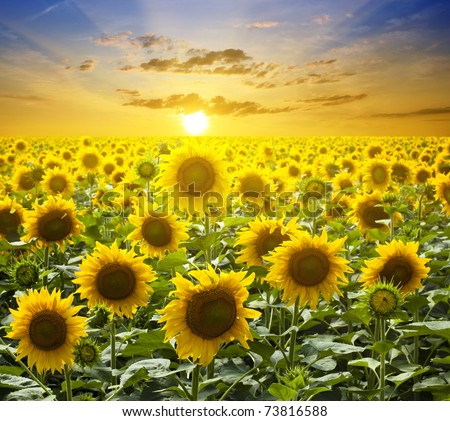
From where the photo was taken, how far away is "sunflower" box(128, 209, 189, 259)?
3.32m

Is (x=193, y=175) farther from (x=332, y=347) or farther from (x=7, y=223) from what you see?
(x=7, y=223)

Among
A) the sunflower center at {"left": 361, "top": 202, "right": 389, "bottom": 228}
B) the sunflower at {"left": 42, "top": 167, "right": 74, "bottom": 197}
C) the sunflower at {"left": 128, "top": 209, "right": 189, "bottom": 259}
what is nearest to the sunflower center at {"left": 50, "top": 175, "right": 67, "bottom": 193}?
the sunflower at {"left": 42, "top": 167, "right": 74, "bottom": 197}

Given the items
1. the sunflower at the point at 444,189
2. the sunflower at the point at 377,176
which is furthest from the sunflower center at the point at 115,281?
the sunflower at the point at 377,176

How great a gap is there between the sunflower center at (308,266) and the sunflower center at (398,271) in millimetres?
483

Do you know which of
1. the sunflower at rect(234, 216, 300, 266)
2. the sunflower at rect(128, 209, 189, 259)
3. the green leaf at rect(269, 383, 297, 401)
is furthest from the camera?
the sunflower at rect(128, 209, 189, 259)

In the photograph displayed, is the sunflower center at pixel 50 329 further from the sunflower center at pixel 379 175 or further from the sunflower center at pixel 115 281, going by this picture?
the sunflower center at pixel 379 175

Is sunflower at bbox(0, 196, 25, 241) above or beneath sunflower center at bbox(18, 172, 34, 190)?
beneath

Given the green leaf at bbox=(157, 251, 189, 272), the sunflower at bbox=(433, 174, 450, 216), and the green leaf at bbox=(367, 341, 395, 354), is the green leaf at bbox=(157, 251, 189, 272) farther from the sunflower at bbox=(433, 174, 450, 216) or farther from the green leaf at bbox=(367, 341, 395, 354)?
the sunflower at bbox=(433, 174, 450, 216)

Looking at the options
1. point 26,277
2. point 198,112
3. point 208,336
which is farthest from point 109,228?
point 208,336

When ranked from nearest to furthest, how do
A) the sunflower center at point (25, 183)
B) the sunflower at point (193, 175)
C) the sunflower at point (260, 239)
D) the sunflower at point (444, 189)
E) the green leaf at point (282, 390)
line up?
the green leaf at point (282, 390) → the sunflower at point (260, 239) → the sunflower at point (193, 175) → the sunflower at point (444, 189) → the sunflower center at point (25, 183)

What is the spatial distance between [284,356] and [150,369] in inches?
23.1

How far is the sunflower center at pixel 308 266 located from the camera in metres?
2.55

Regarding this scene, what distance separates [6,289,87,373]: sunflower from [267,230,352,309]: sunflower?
0.85 m
